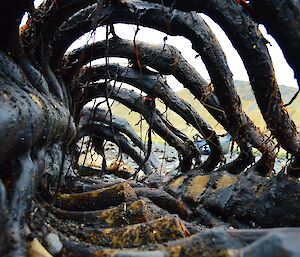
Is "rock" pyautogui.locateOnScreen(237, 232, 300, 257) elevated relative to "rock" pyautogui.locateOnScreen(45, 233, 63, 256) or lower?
elevated

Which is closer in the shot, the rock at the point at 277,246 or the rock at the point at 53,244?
the rock at the point at 277,246

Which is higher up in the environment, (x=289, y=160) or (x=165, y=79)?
(x=165, y=79)

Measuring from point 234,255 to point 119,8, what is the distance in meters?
3.05

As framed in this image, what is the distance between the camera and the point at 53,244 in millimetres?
2006

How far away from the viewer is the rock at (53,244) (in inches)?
77.7

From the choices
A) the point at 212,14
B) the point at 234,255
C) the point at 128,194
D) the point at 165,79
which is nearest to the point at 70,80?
the point at 165,79

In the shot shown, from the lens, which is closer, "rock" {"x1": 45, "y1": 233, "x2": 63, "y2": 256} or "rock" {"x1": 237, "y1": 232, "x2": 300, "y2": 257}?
"rock" {"x1": 237, "y1": 232, "x2": 300, "y2": 257}

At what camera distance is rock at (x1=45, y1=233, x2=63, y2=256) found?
1.97 m

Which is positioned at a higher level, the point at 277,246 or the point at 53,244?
the point at 277,246

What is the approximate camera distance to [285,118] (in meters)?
4.18

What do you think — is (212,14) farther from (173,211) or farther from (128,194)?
(173,211)

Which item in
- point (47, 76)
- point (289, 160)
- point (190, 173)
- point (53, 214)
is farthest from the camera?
point (190, 173)

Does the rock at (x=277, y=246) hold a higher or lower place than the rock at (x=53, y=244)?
higher

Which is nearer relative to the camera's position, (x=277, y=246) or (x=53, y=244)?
(x=277, y=246)
